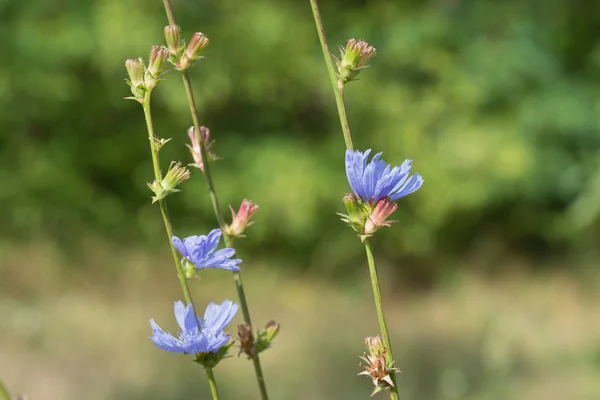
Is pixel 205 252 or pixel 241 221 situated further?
pixel 241 221

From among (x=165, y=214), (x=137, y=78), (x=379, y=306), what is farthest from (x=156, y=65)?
(x=379, y=306)

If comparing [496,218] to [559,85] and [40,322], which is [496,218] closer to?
[559,85]

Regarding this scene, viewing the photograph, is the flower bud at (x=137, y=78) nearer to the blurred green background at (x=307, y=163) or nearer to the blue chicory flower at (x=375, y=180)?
the blue chicory flower at (x=375, y=180)

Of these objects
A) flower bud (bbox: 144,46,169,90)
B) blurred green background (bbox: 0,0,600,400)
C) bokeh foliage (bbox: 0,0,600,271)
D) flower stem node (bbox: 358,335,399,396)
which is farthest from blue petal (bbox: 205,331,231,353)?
bokeh foliage (bbox: 0,0,600,271)

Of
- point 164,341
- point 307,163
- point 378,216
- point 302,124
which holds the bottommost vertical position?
point 164,341

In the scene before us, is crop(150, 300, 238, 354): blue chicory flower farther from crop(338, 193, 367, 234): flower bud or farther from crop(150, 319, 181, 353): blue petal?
crop(338, 193, 367, 234): flower bud

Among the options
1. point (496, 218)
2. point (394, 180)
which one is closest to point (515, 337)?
point (496, 218)

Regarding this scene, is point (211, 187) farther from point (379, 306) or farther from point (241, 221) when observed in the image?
point (379, 306)
